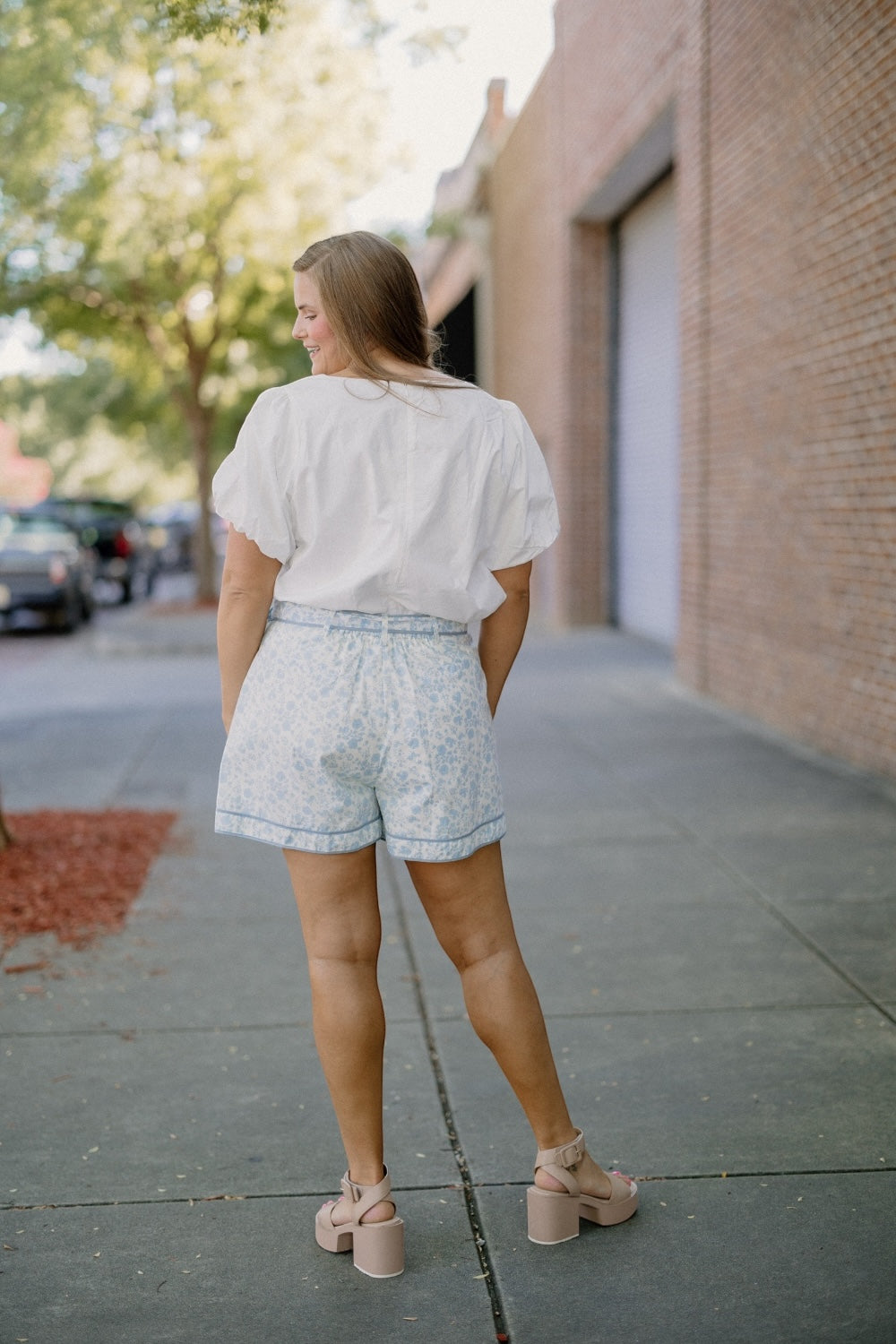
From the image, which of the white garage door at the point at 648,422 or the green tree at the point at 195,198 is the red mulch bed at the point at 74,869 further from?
the white garage door at the point at 648,422

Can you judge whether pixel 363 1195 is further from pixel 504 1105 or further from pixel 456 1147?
pixel 504 1105

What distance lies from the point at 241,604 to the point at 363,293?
2.03 ft

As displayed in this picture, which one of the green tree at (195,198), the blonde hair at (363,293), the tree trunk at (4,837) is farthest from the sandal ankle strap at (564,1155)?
the green tree at (195,198)

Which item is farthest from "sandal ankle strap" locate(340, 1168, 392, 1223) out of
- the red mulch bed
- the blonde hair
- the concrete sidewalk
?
the red mulch bed

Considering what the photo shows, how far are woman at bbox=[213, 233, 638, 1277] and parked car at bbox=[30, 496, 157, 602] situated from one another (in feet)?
81.6

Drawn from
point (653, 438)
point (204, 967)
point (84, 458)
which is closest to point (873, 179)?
point (204, 967)

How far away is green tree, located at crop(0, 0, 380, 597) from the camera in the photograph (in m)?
15.0

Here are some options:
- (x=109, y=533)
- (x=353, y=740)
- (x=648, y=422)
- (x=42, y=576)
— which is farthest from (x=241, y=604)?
(x=109, y=533)

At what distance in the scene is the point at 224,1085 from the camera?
12.6 ft

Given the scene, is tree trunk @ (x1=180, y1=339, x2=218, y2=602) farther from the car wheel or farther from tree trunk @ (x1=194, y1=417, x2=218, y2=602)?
the car wheel

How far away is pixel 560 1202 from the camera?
9.61 ft

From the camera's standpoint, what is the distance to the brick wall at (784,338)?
7.83m

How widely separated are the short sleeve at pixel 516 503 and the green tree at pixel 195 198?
8.17 m

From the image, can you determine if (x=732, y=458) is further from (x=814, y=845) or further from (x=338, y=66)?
(x=338, y=66)
